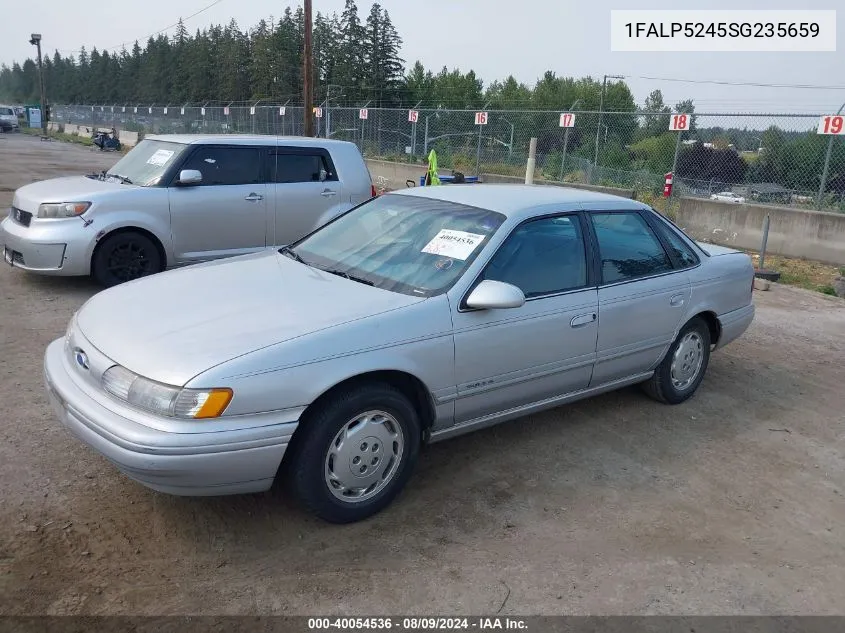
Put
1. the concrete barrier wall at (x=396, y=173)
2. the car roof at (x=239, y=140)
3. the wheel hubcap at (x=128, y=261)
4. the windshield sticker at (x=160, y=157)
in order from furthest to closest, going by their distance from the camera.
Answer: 1. the concrete barrier wall at (x=396, y=173)
2. the car roof at (x=239, y=140)
3. the windshield sticker at (x=160, y=157)
4. the wheel hubcap at (x=128, y=261)

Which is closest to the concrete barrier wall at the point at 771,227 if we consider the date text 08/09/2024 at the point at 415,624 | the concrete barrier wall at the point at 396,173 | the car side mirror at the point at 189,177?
the concrete barrier wall at the point at 396,173

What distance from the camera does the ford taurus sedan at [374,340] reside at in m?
2.87

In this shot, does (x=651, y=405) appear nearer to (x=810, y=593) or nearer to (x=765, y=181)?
(x=810, y=593)

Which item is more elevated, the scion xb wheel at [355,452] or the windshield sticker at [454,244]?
the windshield sticker at [454,244]

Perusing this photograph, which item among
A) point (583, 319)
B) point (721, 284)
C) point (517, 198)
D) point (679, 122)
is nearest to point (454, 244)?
point (517, 198)

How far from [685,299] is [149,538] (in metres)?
3.71

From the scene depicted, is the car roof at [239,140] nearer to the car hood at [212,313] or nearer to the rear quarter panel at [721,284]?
the car hood at [212,313]

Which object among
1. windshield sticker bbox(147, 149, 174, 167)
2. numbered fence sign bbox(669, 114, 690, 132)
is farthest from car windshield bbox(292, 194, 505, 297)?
numbered fence sign bbox(669, 114, 690, 132)

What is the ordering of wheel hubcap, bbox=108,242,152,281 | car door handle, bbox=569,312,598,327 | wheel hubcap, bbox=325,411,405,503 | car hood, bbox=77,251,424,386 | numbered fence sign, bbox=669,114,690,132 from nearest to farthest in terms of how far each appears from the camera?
1. car hood, bbox=77,251,424,386
2. wheel hubcap, bbox=325,411,405,503
3. car door handle, bbox=569,312,598,327
4. wheel hubcap, bbox=108,242,152,281
5. numbered fence sign, bbox=669,114,690,132

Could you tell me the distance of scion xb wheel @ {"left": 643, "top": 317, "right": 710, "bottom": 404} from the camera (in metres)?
4.95

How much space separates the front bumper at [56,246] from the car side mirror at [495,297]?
4925mm

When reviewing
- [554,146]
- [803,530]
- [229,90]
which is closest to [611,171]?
[554,146]

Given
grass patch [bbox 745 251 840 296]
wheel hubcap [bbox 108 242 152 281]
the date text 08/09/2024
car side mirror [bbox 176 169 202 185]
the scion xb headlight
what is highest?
car side mirror [bbox 176 169 202 185]

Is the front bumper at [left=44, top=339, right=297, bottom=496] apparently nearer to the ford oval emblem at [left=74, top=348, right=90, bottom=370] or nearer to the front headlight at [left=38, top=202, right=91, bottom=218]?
the ford oval emblem at [left=74, top=348, right=90, bottom=370]
